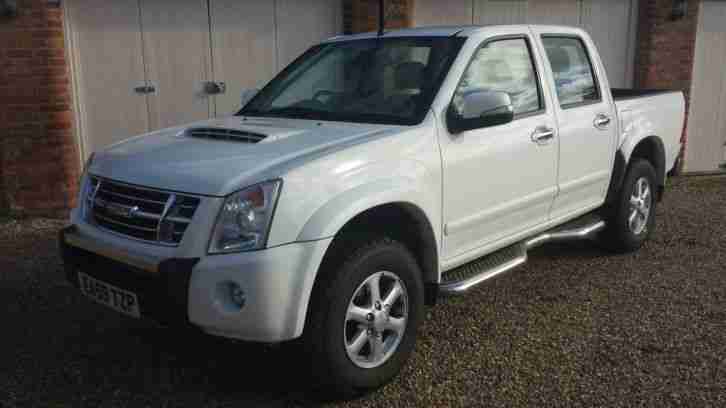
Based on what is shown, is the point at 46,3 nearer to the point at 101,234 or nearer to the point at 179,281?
the point at 101,234

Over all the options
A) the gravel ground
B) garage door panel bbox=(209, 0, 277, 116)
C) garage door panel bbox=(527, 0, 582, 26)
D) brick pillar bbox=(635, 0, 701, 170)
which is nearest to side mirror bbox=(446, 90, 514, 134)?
the gravel ground

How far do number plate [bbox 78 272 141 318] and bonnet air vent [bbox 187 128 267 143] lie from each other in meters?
0.91

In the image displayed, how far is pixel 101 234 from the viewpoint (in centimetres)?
317

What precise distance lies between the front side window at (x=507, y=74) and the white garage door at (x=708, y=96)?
684cm

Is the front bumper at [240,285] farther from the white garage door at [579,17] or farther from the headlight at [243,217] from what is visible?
the white garage door at [579,17]

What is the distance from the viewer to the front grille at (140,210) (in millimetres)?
2867

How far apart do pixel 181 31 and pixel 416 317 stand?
15.9ft

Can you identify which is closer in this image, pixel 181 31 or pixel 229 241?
pixel 229 241

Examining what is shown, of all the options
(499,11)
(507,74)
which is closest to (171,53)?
(507,74)

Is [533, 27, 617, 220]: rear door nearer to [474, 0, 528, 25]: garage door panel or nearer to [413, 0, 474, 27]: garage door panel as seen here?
[413, 0, 474, 27]: garage door panel

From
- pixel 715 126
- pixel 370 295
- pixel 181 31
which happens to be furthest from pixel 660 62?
pixel 370 295

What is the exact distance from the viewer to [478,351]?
12.2 ft

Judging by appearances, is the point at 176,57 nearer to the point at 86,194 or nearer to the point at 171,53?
the point at 171,53

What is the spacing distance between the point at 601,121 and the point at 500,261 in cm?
148
